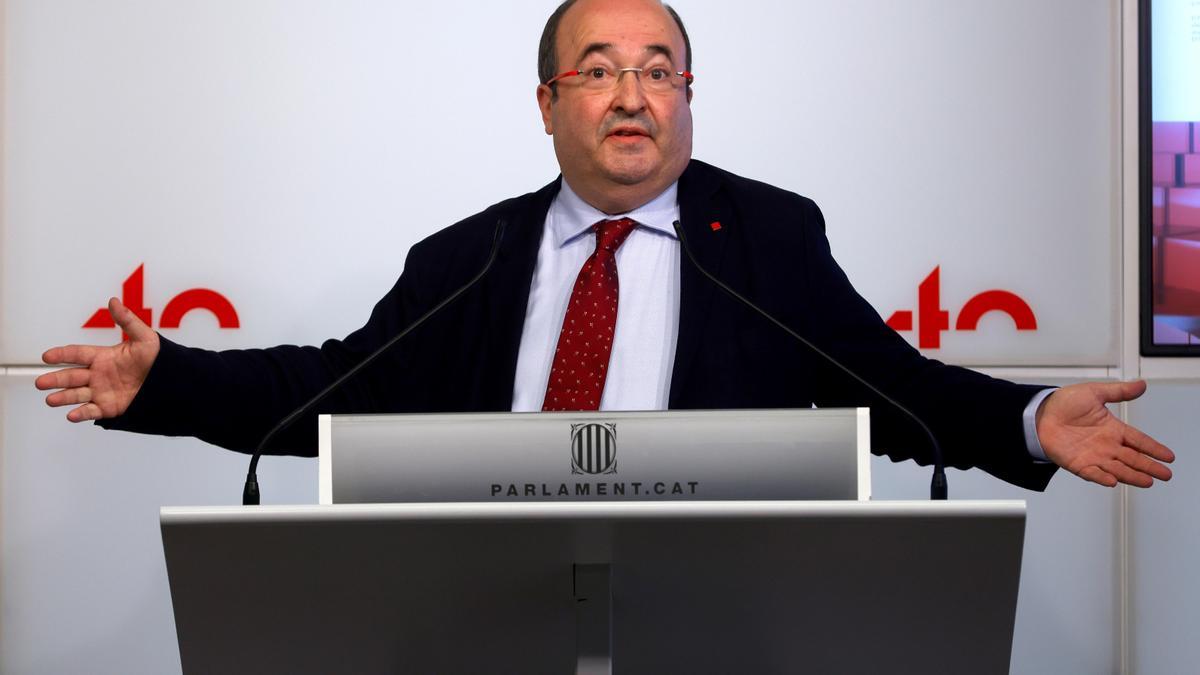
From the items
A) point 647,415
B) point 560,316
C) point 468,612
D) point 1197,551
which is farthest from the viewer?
point 1197,551

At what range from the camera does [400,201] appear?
107 inches

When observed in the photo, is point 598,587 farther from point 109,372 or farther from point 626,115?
point 626,115

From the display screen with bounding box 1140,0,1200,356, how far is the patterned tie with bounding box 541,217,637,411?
1.44 m

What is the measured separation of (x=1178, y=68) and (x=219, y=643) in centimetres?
256

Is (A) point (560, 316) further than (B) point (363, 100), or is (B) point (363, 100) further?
(B) point (363, 100)

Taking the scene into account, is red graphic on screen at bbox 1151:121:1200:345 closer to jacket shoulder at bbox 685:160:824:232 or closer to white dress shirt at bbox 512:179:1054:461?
jacket shoulder at bbox 685:160:824:232

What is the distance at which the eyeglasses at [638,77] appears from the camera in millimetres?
2109

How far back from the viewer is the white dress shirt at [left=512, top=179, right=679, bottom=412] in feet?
6.25


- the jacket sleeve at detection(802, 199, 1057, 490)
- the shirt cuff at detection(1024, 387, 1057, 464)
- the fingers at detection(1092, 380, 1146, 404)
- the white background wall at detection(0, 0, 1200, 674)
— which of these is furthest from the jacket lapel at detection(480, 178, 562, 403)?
the fingers at detection(1092, 380, 1146, 404)

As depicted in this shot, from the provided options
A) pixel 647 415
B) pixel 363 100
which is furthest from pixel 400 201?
pixel 647 415

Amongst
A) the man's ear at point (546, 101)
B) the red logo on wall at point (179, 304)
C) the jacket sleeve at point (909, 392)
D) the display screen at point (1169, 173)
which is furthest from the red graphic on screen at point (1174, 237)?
the red logo on wall at point (179, 304)

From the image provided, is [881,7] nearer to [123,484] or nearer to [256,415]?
[256,415]

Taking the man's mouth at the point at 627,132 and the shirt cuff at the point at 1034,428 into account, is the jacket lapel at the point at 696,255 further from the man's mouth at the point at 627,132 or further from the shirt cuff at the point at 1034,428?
the shirt cuff at the point at 1034,428

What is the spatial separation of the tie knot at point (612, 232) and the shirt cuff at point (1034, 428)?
2.57ft
